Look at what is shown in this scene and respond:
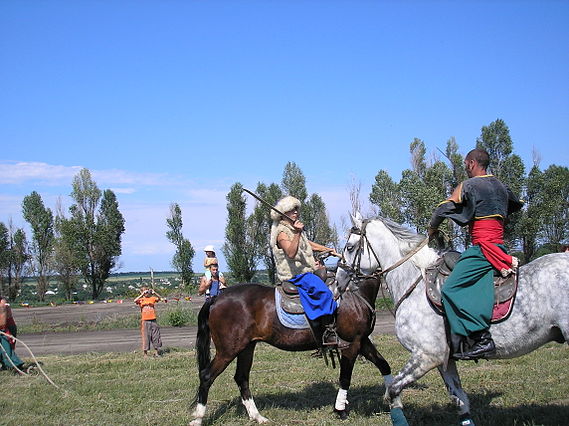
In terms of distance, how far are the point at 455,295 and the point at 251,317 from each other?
287cm

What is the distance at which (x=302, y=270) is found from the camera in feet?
24.8

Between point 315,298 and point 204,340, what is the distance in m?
1.76

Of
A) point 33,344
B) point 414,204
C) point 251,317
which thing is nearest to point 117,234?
point 414,204

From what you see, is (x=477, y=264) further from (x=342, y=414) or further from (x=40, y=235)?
(x=40, y=235)

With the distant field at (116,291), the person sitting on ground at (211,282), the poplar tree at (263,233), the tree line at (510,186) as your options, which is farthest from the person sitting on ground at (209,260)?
the poplar tree at (263,233)

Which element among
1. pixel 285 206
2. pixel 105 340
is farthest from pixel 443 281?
pixel 105 340

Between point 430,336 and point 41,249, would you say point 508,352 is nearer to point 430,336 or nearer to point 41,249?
point 430,336

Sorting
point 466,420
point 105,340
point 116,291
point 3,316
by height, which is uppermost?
point 3,316

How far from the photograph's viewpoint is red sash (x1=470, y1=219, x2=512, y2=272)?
18.4 feet

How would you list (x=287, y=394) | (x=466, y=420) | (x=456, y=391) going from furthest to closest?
(x=287, y=394) < (x=456, y=391) < (x=466, y=420)

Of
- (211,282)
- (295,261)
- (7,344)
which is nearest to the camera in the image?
(295,261)

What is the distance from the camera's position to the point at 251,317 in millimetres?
7371

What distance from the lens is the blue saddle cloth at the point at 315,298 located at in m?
7.05

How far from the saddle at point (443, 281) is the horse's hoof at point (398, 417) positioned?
3.92 ft
